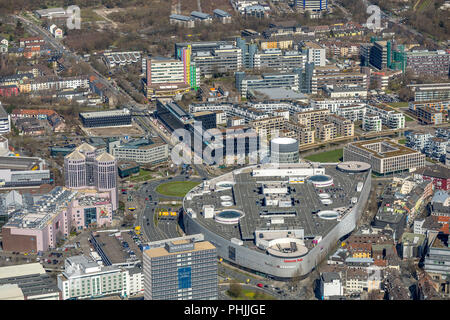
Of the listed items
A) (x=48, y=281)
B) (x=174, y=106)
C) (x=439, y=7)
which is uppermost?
(x=439, y=7)

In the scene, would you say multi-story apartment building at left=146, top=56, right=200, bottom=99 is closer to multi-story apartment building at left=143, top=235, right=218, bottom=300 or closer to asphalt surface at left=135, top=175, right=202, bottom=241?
asphalt surface at left=135, top=175, right=202, bottom=241

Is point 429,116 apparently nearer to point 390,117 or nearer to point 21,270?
point 390,117

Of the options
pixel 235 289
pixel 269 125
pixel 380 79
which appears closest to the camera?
pixel 235 289

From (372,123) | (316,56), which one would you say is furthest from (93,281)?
(316,56)
